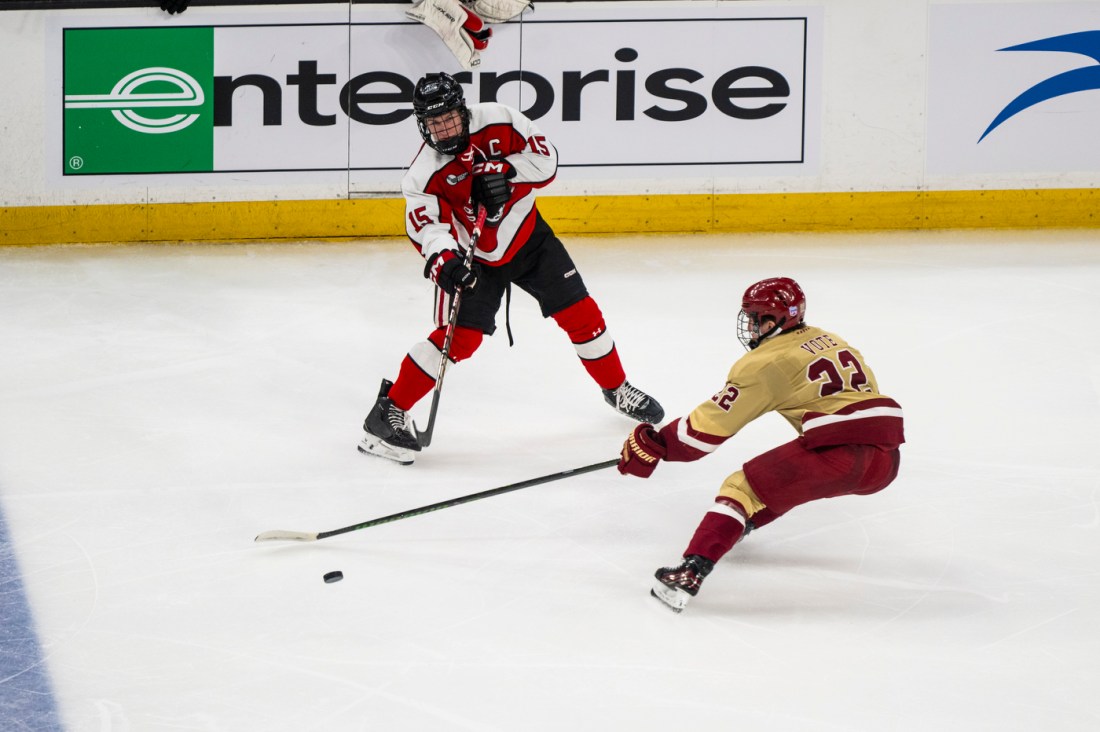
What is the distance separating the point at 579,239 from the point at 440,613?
394 centimetres

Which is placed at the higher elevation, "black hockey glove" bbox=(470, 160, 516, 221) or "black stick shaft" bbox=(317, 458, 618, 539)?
"black hockey glove" bbox=(470, 160, 516, 221)

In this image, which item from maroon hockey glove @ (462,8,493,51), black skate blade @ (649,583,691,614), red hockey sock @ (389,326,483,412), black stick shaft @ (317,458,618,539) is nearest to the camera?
black skate blade @ (649,583,691,614)

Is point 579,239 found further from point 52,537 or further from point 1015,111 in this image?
point 52,537

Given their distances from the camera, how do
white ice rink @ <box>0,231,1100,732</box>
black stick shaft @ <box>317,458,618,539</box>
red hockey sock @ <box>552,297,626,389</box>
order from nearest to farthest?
white ice rink @ <box>0,231,1100,732</box>, black stick shaft @ <box>317,458,618,539</box>, red hockey sock @ <box>552,297,626,389</box>

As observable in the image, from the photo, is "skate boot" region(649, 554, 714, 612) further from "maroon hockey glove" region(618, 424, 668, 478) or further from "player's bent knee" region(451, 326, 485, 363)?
"player's bent knee" region(451, 326, 485, 363)

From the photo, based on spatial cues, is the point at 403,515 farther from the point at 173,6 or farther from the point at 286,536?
the point at 173,6

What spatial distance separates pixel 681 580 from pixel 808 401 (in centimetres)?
49

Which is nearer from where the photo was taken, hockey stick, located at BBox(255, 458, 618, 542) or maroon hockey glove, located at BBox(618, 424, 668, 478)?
maroon hockey glove, located at BBox(618, 424, 668, 478)

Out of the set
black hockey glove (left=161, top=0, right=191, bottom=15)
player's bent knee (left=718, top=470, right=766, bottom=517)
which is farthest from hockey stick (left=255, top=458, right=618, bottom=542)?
black hockey glove (left=161, top=0, right=191, bottom=15)

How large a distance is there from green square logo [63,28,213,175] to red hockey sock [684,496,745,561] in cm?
422

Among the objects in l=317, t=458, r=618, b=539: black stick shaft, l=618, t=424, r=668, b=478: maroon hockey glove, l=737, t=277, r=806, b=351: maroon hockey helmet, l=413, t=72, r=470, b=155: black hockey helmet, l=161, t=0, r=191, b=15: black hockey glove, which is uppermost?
l=161, t=0, r=191, b=15: black hockey glove

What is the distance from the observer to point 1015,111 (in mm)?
6797

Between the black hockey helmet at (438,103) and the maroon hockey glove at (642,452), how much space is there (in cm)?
115

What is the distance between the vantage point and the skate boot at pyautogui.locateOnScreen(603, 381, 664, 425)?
4340 mm
